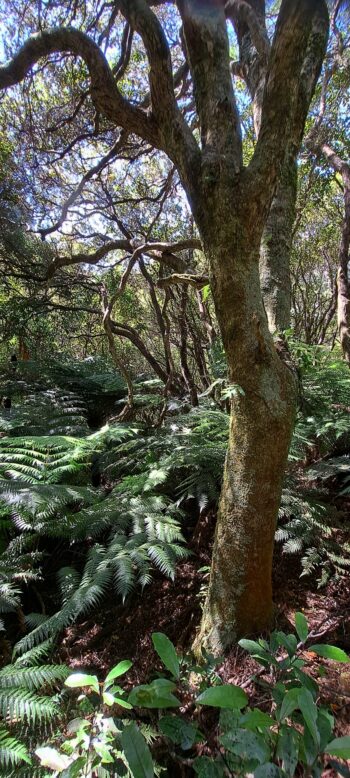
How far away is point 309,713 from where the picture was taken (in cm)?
95

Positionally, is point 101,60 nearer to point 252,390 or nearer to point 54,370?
point 252,390

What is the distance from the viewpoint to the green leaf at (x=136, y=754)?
94cm

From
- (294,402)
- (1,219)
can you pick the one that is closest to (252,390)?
(294,402)

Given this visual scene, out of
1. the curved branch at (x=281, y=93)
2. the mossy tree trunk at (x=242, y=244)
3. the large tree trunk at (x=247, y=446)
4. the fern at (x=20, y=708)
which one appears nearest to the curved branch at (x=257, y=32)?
the mossy tree trunk at (x=242, y=244)

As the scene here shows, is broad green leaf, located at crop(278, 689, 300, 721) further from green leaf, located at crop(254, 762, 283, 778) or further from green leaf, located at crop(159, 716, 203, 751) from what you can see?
green leaf, located at crop(159, 716, 203, 751)

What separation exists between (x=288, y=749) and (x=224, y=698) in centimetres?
19

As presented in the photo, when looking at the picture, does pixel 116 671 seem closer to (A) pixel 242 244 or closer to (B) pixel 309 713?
(B) pixel 309 713

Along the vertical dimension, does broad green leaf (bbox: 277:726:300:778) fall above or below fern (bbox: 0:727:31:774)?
above

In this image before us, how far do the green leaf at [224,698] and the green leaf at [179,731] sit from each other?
18cm

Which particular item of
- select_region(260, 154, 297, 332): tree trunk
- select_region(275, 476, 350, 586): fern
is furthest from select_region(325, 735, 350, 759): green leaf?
select_region(260, 154, 297, 332): tree trunk

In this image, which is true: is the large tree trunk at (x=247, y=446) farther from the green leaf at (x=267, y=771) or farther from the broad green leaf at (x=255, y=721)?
the green leaf at (x=267, y=771)

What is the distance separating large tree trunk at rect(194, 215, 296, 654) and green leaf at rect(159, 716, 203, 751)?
0.52m

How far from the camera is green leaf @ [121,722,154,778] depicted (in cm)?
94

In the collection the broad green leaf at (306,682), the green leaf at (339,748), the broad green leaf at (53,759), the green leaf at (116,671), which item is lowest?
the broad green leaf at (53,759)
